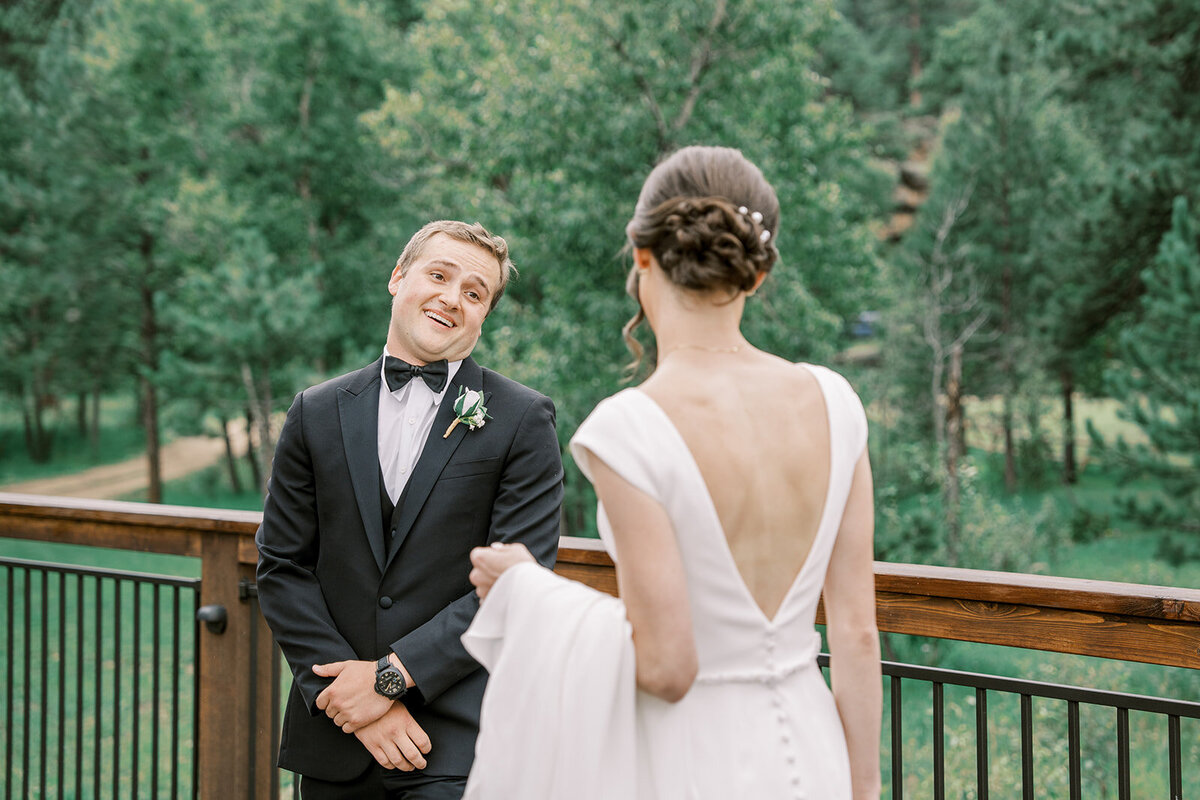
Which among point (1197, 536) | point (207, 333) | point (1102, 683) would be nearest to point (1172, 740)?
point (1102, 683)

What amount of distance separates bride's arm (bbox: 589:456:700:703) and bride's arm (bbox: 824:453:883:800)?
0.29 m

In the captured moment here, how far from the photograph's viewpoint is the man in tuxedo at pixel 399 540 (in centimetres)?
192

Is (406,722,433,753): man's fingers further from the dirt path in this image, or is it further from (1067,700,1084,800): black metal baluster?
the dirt path

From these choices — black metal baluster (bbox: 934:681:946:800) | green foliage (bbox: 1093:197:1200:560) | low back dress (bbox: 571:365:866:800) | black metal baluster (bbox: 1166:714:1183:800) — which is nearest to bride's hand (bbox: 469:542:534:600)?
low back dress (bbox: 571:365:866:800)

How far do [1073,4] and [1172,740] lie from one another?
1734cm

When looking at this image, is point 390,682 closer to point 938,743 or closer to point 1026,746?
A: point 938,743

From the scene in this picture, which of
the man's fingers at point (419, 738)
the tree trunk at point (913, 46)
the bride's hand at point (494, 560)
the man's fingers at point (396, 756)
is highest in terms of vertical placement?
the tree trunk at point (913, 46)

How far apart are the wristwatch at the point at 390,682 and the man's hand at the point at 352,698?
0.02m

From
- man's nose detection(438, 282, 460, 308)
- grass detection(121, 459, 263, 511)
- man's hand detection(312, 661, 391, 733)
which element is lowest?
grass detection(121, 459, 263, 511)

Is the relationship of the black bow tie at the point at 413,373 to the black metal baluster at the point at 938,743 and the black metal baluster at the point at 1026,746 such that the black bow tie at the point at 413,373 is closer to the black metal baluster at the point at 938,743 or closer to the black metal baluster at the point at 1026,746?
the black metal baluster at the point at 938,743

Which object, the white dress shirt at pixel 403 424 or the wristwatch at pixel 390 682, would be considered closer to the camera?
the wristwatch at pixel 390 682

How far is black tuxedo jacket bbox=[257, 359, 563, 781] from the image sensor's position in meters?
1.95

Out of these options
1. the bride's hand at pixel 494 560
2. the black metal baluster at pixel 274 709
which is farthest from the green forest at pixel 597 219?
the bride's hand at pixel 494 560

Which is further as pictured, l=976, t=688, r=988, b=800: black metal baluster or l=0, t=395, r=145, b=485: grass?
l=0, t=395, r=145, b=485: grass
